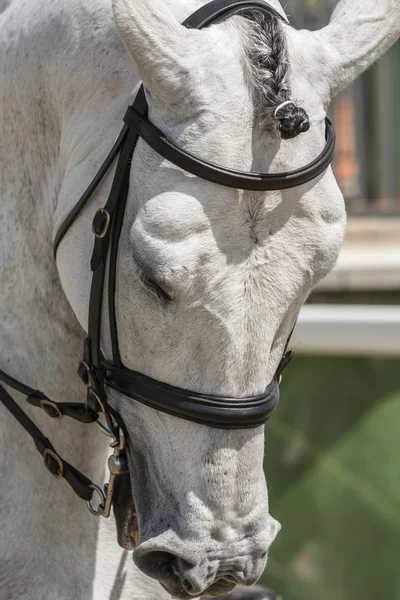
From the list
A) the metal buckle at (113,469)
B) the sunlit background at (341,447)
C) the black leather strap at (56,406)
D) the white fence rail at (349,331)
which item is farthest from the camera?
the sunlit background at (341,447)

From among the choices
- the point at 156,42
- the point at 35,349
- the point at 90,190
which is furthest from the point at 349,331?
the point at 156,42

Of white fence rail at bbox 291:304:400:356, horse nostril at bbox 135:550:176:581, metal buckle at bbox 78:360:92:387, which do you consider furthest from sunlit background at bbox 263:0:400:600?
horse nostril at bbox 135:550:176:581

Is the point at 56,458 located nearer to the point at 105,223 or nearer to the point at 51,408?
the point at 51,408

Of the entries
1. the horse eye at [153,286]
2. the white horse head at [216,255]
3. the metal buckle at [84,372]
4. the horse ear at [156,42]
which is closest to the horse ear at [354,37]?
the white horse head at [216,255]

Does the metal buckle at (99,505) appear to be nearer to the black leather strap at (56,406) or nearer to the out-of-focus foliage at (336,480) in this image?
the black leather strap at (56,406)

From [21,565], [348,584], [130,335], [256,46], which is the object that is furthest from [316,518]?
[256,46]

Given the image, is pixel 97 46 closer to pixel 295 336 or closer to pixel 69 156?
pixel 69 156

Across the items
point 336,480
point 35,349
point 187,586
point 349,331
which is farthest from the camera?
Answer: point 336,480

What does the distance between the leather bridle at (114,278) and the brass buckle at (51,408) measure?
0.09 m

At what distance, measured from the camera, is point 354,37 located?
200 cm

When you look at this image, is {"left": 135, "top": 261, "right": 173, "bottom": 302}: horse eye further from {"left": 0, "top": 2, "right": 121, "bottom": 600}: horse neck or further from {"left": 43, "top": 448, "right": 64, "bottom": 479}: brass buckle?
{"left": 43, "top": 448, "right": 64, "bottom": 479}: brass buckle

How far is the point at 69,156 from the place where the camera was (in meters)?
2.08

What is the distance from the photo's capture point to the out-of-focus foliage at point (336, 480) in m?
4.14

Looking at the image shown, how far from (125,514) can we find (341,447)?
2294 mm
